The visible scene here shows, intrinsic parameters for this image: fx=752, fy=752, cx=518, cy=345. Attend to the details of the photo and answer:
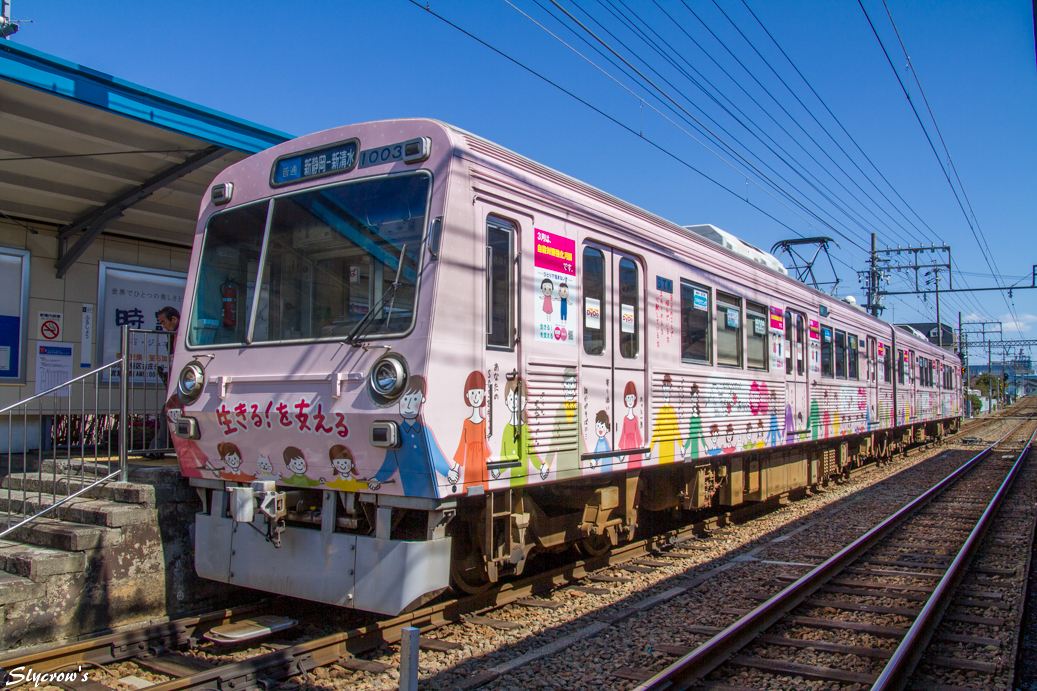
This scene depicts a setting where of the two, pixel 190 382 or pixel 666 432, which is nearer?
pixel 190 382

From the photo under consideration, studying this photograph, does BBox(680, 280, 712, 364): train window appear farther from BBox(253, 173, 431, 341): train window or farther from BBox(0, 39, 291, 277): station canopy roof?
BBox(0, 39, 291, 277): station canopy roof

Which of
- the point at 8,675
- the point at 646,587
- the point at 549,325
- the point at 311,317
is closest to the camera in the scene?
the point at 8,675

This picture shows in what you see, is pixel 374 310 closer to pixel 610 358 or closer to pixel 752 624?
pixel 610 358

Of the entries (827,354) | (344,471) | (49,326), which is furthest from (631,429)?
(827,354)

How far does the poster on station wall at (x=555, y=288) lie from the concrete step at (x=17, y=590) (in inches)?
137

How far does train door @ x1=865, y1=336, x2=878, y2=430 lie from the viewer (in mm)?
13930

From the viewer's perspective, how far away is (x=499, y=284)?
4922 millimetres

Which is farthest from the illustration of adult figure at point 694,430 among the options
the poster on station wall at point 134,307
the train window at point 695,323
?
the poster on station wall at point 134,307

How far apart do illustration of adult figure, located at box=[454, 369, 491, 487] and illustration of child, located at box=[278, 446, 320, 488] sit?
997 millimetres

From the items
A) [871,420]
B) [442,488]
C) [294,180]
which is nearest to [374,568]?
[442,488]

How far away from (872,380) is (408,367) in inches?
487

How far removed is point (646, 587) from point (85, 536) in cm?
424

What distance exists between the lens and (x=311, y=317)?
193 inches

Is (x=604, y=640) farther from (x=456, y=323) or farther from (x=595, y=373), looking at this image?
(x=456, y=323)
